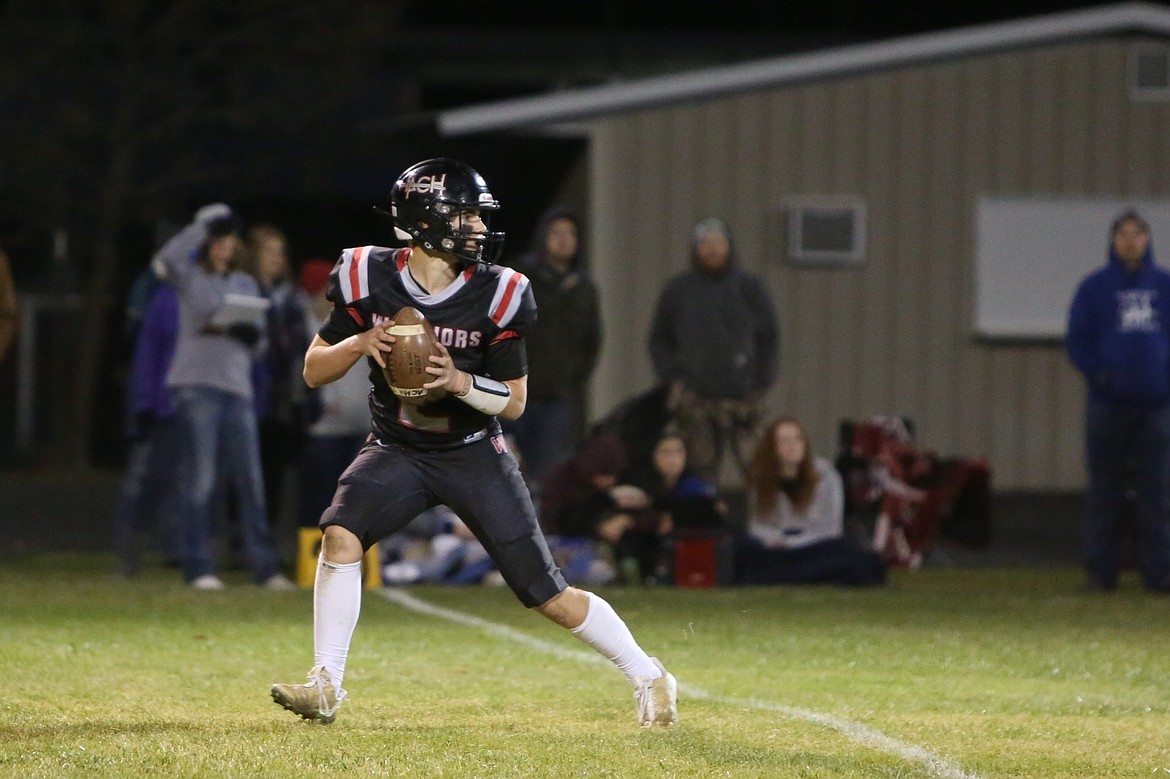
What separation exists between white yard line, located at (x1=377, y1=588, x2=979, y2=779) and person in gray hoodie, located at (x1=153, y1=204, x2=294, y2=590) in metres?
1.29

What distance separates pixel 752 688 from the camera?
7.85 m

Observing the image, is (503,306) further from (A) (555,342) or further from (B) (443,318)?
(A) (555,342)

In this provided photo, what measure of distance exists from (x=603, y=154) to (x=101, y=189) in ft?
20.8

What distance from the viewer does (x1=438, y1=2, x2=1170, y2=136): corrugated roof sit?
19.6 m

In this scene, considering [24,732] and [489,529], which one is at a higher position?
[489,529]

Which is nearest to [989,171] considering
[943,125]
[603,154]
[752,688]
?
[943,125]

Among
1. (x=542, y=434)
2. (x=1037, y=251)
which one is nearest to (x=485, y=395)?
(x=542, y=434)

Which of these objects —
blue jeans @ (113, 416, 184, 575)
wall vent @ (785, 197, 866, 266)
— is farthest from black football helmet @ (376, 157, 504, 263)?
wall vent @ (785, 197, 866, 266)

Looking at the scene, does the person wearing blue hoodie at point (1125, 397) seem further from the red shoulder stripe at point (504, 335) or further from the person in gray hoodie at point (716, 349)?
the red shoulder stripe at point (504, 335)

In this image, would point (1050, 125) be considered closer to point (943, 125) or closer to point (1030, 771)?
point (943, 125)

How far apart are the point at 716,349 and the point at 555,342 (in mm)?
1318

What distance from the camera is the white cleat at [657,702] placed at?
6.66 meters

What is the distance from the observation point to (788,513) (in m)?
12.5

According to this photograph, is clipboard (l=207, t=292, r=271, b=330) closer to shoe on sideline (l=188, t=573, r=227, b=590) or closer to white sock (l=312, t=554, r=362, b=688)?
shoe on sideline (l=188, t=573, r=227, b=590)
